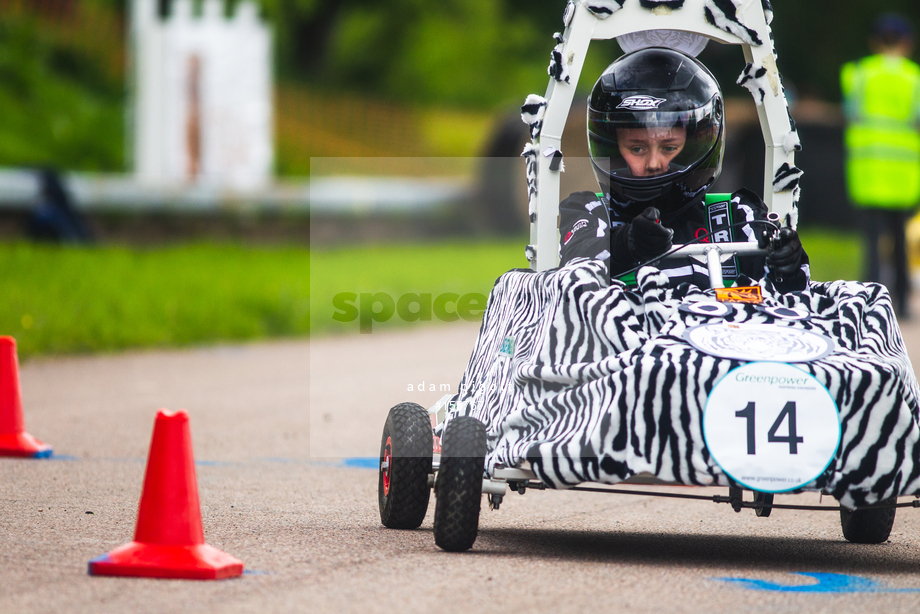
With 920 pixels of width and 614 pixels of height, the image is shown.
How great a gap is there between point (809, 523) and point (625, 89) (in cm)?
198

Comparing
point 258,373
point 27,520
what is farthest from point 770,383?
point 258,373

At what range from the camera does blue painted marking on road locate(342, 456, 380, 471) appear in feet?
22.6

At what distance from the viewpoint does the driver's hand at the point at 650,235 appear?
4855 mm

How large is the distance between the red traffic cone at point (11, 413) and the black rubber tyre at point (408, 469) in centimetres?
247

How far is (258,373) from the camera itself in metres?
10.5

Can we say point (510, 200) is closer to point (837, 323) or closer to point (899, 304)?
point (899, 304)

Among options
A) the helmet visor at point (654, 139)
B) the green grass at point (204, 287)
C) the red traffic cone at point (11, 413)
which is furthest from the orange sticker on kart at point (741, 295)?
the green grass at point (204, 287)

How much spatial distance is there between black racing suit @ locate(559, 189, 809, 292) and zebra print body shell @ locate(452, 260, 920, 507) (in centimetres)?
28

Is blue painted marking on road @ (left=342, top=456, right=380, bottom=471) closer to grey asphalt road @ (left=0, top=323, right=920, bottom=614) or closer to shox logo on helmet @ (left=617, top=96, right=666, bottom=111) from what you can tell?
grey asphalt road @ (left=0, top=323, right=920, bottom=614)

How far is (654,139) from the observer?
5.12 m

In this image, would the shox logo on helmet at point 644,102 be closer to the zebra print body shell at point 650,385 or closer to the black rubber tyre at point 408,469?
the zebra print body shell at point 650,385

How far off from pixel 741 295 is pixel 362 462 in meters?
2.90

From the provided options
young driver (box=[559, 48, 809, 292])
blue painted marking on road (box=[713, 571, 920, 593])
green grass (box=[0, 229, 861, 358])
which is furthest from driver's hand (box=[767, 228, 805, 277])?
green grass (box=[0, 229, 861, 358])

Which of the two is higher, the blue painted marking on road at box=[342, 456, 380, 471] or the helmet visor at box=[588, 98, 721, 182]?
the helmet visor at box=[588, 98, 721, 182]
